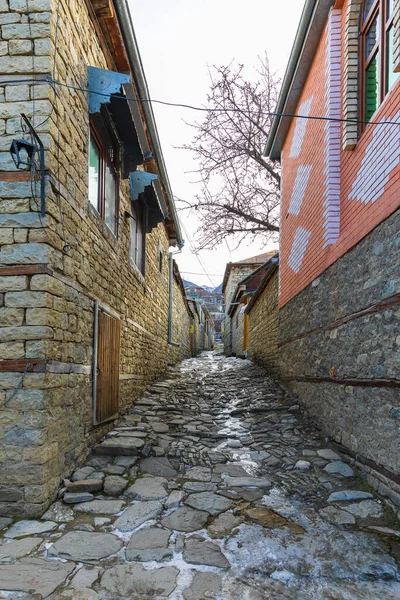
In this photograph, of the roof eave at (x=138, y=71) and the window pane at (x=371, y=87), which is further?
the roof eave at (x=138, y=71)

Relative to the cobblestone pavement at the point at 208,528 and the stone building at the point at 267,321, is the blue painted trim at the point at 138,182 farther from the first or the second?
the cobblestone pavement at the point at 208,528

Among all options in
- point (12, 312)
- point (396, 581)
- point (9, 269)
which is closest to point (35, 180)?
point (9, 269)

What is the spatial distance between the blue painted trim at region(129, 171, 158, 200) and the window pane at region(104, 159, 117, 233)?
38.8 inches

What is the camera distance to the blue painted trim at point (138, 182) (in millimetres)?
6621

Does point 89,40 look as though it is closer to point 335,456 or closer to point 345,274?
point 345,274

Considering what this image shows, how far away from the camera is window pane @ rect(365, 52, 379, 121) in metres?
4.25

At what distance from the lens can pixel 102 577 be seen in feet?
7.86

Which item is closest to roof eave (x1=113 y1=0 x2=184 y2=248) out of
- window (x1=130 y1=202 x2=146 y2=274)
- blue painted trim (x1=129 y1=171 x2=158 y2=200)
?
blue painted trim (x1=129 y1=171 x2=158 y2=200)

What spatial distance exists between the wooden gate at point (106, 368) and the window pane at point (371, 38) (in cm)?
451

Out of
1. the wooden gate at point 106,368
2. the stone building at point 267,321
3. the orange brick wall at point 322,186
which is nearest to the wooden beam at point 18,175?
the wooden gate at point 106,368

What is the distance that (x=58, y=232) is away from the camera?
3480mm

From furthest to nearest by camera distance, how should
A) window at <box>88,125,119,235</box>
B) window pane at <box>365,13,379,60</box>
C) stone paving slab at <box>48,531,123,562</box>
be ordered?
window at <box>88,125,119,235</box> < window pane at <box>365,13,379,60</box> < stone paving slab at <box>48,531,123,562</box>

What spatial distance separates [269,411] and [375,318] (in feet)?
10.7

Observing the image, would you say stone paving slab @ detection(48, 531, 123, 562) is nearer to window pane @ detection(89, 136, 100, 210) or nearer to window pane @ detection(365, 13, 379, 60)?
window pane @ detection(89, 136, 100, 210)
